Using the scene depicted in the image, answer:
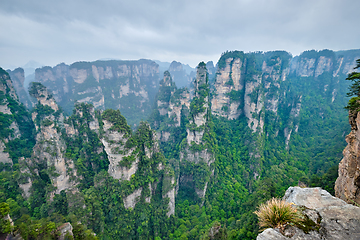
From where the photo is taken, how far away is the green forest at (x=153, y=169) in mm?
18250

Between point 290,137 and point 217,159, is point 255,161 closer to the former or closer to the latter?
point 217,159

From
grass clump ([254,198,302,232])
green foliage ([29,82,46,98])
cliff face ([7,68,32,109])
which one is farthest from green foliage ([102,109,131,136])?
cliff face ([7,68,32,109])

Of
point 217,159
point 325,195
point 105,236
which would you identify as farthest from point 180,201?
point 325,195

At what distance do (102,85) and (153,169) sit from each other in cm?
7653

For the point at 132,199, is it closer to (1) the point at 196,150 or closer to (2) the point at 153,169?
(2) the point at 153,169

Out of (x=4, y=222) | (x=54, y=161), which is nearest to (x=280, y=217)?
(x=4, y=222)

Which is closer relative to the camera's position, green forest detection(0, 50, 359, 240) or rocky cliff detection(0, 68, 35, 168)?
green forest detection(0, 50, 359, 240)

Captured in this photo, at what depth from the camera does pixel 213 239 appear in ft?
59.5

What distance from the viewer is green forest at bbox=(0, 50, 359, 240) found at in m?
18.2

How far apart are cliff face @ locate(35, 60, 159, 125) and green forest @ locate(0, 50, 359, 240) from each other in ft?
137

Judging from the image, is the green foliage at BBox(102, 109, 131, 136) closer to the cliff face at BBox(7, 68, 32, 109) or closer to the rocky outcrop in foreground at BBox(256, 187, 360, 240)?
the rocky outcrop in foreground at BBox(256, 187, 360, 240)

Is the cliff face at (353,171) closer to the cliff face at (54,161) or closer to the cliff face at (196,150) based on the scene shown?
the cliff face at (196,150)

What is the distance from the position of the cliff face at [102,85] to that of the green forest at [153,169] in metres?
41.6

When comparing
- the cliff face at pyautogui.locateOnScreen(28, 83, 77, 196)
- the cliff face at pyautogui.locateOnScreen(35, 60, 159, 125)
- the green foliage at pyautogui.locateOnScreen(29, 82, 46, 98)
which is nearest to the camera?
the cliff face at pyautogui.locateOnScreen(28, 83, 77, 196)
